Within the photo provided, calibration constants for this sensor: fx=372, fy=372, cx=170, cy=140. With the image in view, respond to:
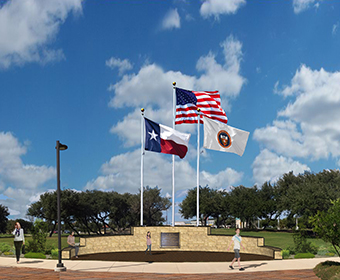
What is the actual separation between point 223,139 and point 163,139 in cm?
454

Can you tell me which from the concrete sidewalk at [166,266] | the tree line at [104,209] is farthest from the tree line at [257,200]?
the concrete sidewalk at [166,266]

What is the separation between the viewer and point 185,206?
8225 cm

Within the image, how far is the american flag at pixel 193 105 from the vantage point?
28.8 meters

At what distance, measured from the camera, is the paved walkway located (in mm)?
14931

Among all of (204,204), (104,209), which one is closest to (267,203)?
(204,204)

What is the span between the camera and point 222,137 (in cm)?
2767

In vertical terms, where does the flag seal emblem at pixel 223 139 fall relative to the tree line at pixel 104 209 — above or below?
above

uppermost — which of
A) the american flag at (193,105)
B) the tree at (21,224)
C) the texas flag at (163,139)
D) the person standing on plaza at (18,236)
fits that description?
the american flag at (193,105)

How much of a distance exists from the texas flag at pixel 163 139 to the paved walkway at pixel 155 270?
30.9 ft

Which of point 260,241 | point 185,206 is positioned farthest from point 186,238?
point 185,206

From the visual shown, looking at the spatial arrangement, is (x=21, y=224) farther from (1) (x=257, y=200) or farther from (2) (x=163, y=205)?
(1) (x=257, y=200)

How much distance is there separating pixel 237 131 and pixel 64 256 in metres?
14.8

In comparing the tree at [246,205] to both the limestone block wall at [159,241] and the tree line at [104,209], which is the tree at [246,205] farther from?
the limestone block wall at [159,241]

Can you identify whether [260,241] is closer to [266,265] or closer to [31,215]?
[266,265]
